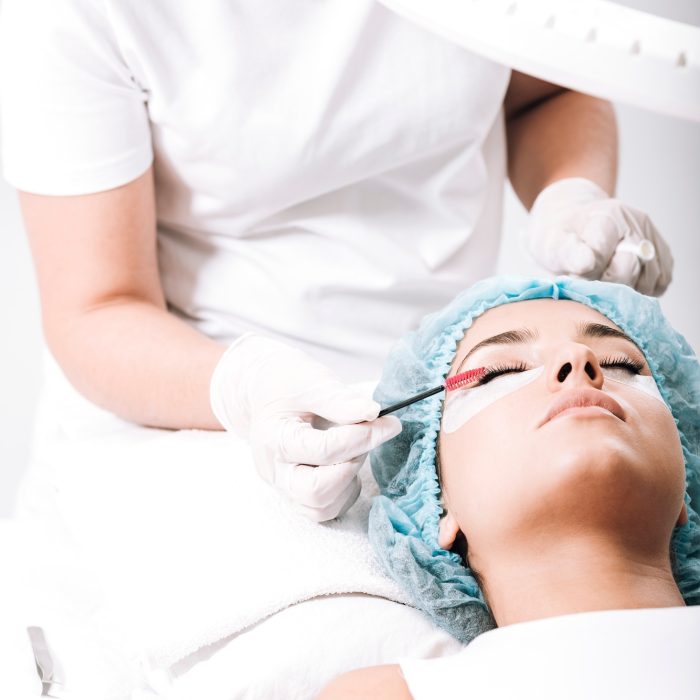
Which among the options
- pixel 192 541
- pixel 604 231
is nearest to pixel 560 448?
pixel 192 541

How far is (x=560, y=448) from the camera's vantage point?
1150mm

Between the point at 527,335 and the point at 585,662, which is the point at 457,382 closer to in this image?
the point at 527,335

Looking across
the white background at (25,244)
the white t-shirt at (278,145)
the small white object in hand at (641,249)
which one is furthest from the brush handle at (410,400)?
the white background at (25,244)

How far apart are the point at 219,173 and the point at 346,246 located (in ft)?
0.87

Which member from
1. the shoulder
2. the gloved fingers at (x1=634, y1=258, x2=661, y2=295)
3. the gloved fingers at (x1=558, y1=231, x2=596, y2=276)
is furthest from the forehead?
the shoulder

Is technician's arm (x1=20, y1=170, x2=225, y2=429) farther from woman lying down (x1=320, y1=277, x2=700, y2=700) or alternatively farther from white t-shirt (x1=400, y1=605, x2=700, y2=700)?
white t-shirt (x1=400, y1=605, x2=700, y2=700)

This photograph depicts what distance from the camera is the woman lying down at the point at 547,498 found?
103 centimetres

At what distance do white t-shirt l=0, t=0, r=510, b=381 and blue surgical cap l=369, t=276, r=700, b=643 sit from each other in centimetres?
31

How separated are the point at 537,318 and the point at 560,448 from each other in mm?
264

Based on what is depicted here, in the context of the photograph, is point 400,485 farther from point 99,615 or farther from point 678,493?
point 99,615

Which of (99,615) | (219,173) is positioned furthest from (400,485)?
(219,173)

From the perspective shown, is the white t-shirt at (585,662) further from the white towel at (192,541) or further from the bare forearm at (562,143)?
the bare forearm at (562,143)

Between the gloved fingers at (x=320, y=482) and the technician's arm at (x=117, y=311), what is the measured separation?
26 cm

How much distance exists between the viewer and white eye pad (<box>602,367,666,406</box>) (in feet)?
4.27
